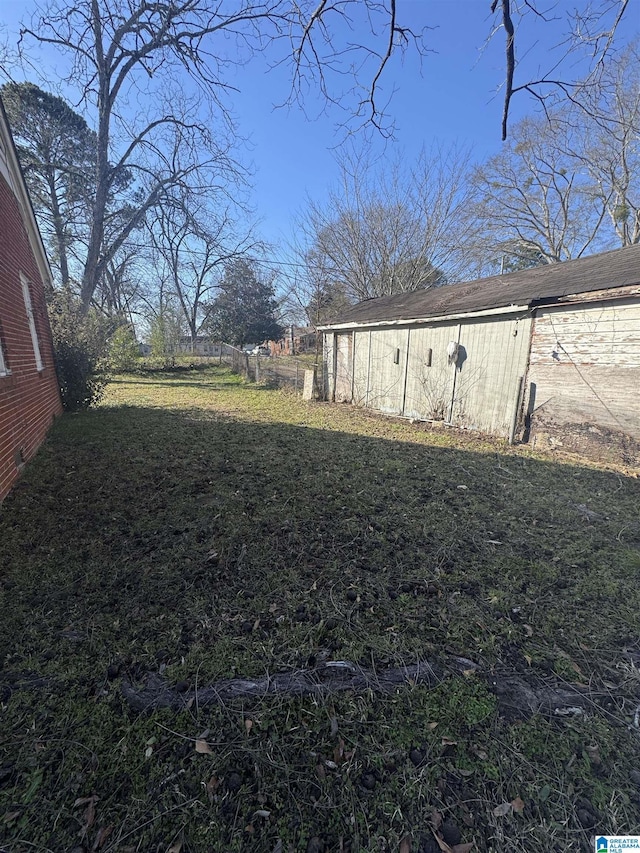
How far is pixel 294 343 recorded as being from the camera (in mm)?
32875

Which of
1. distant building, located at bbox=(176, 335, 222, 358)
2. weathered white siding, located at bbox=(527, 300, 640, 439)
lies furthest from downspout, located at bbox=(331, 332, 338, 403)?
distant building, located at bbox=(176, 335, 222, 358)

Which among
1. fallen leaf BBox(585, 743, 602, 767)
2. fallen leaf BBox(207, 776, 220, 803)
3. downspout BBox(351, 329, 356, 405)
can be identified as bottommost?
fallen leaf BBox(585, 743, 602, 767)

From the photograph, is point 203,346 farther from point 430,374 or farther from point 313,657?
point 313,657

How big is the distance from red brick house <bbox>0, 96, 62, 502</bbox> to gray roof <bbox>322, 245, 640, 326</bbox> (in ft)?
24.4

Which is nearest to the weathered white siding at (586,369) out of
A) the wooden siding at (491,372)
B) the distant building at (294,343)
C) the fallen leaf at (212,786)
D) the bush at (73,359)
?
the wooden siding at (491,372)

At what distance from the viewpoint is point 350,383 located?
10.9m

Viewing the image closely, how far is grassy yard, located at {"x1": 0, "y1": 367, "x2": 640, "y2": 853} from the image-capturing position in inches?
50.9

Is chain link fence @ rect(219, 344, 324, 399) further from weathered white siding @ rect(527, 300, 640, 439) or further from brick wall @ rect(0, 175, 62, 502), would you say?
brick wall @ rect(0, 175, 62, 502)

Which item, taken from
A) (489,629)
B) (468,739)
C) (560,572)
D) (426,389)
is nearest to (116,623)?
(468,739)

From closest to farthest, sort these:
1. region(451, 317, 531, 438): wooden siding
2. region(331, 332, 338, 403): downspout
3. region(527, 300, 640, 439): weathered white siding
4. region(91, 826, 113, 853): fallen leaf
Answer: region(91, 826, 113, 853): fallen leaf
region(527, 300, 640, 439): weathered white siding
region(451, 317, 531, 438): wooden siding
region(331, 332, 338, 403): downspout

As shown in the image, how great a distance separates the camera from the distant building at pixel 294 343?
104 feet

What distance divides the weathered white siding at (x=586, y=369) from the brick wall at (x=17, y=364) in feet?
25.3

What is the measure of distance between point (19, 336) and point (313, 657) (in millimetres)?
6141

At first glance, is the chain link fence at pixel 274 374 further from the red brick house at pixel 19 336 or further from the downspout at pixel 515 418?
the red brick house at pixel 19 336
